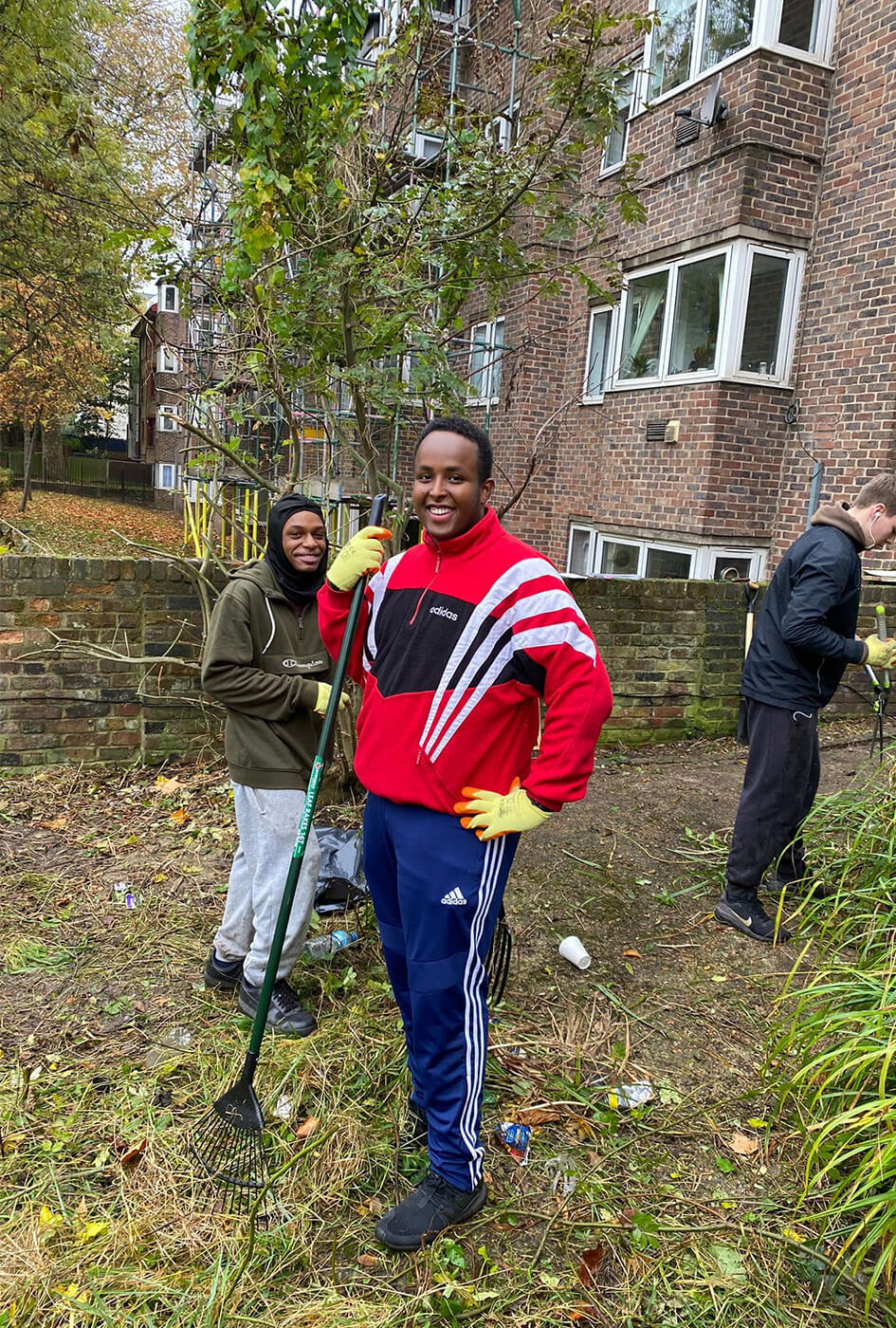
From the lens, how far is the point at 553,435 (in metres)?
11.7

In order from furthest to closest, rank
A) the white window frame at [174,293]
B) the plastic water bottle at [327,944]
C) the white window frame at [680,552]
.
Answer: the white window frame at [680,552], the white window frame at [174,293], the plastic water bottle at [327,944]

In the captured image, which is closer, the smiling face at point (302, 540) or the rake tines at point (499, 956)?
the rake tines at point (499, 956)

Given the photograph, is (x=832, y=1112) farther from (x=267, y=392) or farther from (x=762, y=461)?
(x=762, y=461)

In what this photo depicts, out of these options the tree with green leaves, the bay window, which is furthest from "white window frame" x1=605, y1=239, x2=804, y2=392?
the tree with green leaves

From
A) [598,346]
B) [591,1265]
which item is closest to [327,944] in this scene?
[591,1265]

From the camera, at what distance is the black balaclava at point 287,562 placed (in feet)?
10.2

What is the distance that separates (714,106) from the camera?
27.8 feet

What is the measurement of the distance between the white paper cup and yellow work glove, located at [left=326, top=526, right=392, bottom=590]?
2.11 m

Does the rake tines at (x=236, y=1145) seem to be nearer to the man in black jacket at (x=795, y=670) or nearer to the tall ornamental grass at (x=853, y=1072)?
the tall ornamental grass at (x=853, y=1072)

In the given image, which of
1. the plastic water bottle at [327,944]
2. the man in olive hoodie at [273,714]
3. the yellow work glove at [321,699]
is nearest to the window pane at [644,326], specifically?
the man in olive hoodie at [273,714]

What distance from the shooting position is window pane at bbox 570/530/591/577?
11.6m

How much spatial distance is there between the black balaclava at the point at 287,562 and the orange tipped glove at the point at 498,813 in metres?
1.25

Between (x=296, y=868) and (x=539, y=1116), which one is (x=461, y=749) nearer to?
(x=296, y=868)

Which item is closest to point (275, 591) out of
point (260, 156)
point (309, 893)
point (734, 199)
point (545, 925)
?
point (309, 893)
